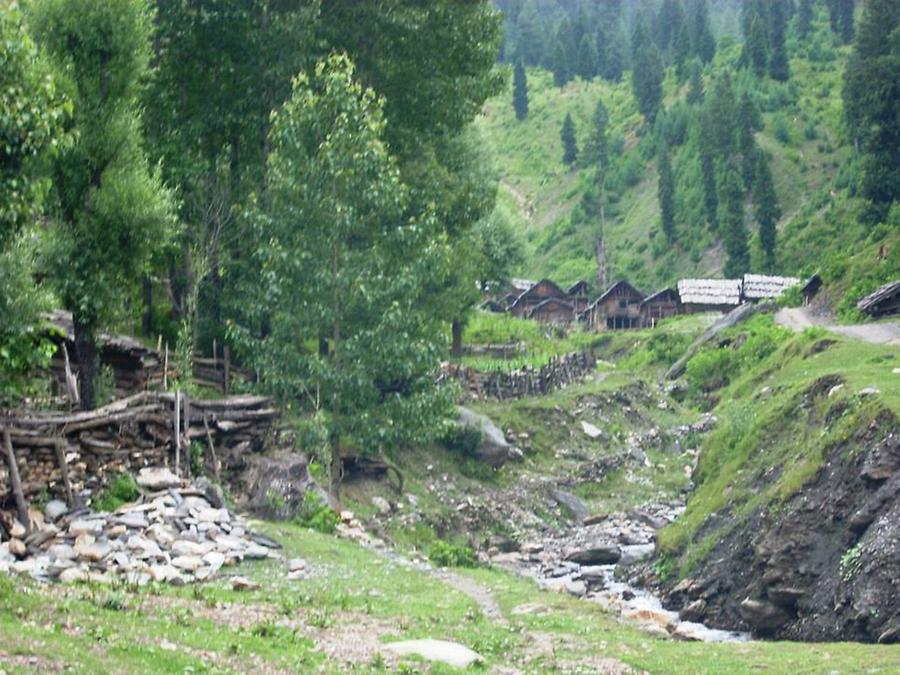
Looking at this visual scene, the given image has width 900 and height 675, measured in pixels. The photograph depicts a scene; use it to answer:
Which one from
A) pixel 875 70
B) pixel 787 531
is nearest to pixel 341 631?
pixel 787 531

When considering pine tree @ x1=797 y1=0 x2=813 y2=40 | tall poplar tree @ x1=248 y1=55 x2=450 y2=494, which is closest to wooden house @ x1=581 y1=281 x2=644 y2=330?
tall poplar tree @ x1=248 y1=55 x2=450 y2=494

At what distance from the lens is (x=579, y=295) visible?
12294 cm

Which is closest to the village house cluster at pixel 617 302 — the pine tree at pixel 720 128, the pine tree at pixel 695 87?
the pine tree at pixel 720 128

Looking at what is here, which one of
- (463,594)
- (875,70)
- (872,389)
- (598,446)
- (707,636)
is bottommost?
(598,446)

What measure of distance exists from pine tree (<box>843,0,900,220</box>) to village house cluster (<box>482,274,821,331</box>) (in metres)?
18.8

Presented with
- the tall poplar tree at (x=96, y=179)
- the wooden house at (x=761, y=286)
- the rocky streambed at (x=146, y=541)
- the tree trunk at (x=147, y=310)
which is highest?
the tall poplar tree at (x=96, y=179)

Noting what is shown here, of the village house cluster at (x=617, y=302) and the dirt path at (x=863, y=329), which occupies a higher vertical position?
the dirt path at (x=863, y=329)

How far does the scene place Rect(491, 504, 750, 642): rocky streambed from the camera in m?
27.9

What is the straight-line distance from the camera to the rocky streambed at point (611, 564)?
27.9 metres

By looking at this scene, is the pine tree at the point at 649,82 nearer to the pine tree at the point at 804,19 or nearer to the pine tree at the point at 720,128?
the pine tree at the point at 804,19

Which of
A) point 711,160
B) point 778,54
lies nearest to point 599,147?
Result: point 778,54

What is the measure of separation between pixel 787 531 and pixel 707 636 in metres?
3.74

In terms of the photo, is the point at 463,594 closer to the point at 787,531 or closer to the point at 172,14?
the point at 787,531

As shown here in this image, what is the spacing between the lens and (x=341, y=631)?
66.0 feet
